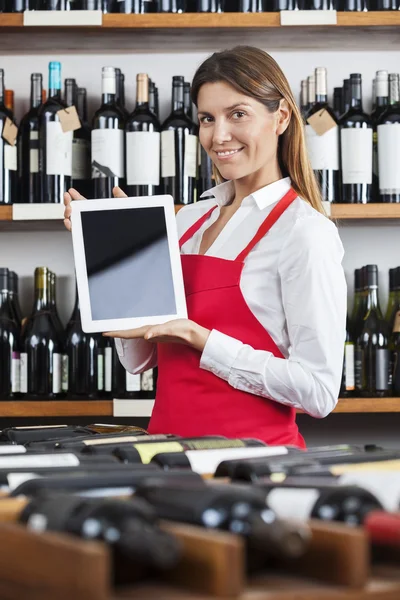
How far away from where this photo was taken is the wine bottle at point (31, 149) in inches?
85.7

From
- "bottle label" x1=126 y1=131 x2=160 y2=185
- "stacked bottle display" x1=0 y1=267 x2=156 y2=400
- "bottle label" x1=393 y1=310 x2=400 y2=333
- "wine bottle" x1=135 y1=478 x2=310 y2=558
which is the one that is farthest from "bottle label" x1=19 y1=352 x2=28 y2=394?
"wine bottle" x1=135 y1=478 x2=310 y2=558

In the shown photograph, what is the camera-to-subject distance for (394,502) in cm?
57

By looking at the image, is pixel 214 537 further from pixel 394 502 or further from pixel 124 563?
pixel 394 502

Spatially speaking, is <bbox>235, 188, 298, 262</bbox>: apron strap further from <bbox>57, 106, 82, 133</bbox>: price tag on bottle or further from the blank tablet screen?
<bbox>57, 106, 82, 133</bbox>: price tag on bottle

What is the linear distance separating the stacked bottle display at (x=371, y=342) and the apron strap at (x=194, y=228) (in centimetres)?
68

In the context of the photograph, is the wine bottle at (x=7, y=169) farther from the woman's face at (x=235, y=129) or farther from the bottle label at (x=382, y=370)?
the bottle label at (x=382, y=370)

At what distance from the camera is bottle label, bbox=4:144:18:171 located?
7.11ft

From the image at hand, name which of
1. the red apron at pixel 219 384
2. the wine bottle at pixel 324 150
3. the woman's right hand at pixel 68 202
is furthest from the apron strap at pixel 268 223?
the wine bottle at pixel 324 150

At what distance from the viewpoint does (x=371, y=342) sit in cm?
235

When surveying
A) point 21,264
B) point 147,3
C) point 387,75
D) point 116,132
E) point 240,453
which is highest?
point 147,3

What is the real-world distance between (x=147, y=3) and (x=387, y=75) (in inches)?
25.2

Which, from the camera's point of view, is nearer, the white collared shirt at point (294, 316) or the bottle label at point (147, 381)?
the white collared shirt at point (294, 316)

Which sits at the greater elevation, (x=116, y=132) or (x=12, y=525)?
(x=116, y=132)

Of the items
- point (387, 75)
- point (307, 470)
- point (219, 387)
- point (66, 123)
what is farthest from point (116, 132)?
point (307, 470)
